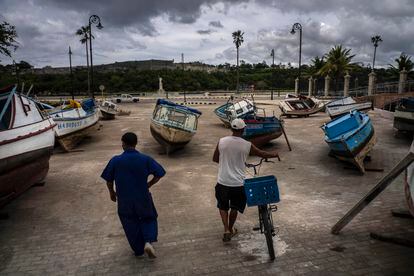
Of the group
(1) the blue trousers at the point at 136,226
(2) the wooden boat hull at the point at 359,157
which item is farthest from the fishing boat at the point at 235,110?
(1) the blue trousers at the point at 136,226

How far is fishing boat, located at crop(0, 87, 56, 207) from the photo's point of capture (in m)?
6.21

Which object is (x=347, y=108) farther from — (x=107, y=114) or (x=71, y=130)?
(x=107, y=114)

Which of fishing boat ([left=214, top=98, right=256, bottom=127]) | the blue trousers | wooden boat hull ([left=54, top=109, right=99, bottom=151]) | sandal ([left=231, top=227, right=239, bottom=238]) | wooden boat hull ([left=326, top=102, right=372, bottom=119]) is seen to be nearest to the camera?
the blue trousers

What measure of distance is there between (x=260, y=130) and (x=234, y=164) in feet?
26.8

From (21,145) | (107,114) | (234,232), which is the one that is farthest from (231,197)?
(107,114)

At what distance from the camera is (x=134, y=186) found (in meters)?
4.45

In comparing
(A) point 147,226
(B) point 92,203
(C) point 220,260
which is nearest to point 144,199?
(A) point 147,226

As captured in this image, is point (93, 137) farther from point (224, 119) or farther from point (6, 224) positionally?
point (6, 224)

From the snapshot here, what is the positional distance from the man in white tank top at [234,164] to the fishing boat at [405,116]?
10.0 meters

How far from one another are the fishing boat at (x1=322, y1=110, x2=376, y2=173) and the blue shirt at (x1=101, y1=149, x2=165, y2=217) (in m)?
6.30

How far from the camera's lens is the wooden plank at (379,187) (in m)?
4.69

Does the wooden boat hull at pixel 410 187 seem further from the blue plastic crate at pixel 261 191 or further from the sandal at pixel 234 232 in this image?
the sandal at pixel 234 232

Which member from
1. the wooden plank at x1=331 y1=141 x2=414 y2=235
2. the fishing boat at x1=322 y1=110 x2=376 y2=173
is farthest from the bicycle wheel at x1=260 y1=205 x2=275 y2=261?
the fishing boat at x1=322 y1=110 x2=376 y2=173

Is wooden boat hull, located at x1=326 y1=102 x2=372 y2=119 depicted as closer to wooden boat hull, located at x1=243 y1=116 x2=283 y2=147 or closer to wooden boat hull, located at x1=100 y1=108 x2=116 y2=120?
wooden boat hull, located at x1=243 y1=116 x2=283 y2=147
